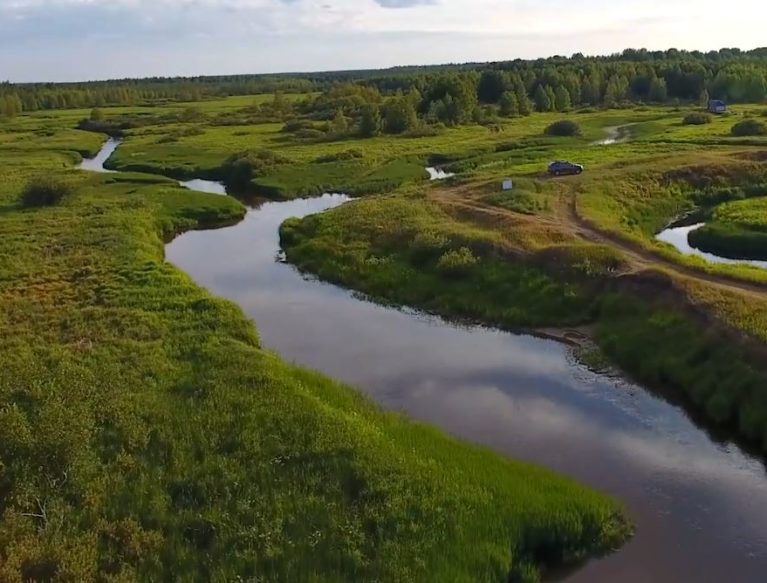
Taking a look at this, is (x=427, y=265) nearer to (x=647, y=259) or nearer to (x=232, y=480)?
(x=647, y=259)

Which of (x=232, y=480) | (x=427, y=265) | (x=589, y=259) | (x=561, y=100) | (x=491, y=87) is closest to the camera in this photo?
(x=232, y=480)

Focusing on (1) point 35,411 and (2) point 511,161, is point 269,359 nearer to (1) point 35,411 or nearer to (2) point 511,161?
(1) point 35,411

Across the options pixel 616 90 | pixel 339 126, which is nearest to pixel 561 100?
pixel 616 90

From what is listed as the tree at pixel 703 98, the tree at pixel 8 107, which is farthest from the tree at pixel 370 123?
the tree at pixel 8 107

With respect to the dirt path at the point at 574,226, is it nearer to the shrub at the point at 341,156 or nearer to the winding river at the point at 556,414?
the winding river at the point at 556,414

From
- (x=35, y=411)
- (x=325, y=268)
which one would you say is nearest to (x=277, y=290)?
(x=325, y=268)

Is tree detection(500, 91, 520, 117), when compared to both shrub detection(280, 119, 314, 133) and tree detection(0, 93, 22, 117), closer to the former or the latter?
shrub detection(280, 119, 314, 133)
